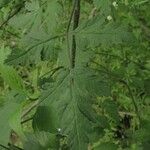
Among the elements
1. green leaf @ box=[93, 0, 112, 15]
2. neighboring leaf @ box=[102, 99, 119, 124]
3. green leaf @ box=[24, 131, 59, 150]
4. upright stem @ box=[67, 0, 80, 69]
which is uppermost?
green leaf @ box=[93, 0, 112, 15]

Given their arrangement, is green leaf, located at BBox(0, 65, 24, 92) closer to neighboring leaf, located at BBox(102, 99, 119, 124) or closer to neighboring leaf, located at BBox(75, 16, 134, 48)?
neighboring leaf, located at BBox(75, 16, 134, 48)

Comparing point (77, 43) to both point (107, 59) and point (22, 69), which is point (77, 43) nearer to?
point (107, 59)

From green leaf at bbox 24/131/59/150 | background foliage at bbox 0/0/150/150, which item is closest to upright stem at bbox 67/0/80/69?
background foliage at bbox 0/0/150/150

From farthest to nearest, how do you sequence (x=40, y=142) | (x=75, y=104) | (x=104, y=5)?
(x=40, y=142) → (x=104, y=5) → (x=75, y=104)

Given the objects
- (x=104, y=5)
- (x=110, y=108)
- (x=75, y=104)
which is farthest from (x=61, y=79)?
(x=110, y=108)

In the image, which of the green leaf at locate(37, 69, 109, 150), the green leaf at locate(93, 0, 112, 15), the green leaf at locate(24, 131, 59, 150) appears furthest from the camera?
the green leaf at locate(24, 131, 59, 150)

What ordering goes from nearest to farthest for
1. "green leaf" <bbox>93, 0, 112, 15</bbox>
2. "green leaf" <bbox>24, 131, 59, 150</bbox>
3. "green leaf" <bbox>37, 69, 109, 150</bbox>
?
"green leaf" <bbox>37, 69, 109, 150</bbox> < "green leaf" <bbox>93, 0, 112, 15</bbox> < "green leaf" <bbox>24, 131, 59, 150</bbox>

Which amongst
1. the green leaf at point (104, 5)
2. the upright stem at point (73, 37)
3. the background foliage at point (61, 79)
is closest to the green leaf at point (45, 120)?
the background foliage at point (61, 79)

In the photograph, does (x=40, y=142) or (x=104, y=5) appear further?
(x=40, y=142)

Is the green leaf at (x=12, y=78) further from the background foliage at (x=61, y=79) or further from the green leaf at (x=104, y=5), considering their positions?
the green leaf at (x=104, y=5)

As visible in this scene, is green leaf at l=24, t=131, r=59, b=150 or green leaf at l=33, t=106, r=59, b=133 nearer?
green leaf at l=33, t=106, r=59, b=133

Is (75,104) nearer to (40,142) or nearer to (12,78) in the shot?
(12,78)
